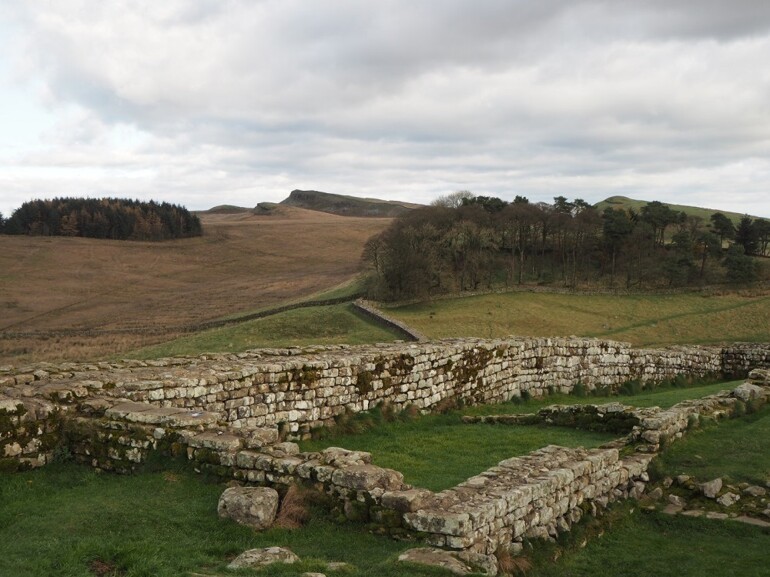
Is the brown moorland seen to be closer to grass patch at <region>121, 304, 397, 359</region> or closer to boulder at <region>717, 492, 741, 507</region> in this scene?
grass patch at <region>121, 304, 397, 359</region>

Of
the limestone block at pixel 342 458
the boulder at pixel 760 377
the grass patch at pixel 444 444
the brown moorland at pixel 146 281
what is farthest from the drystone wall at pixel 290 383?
the brown moorland at pixel 146 281

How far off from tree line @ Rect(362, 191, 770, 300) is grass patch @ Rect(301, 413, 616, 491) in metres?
48.1

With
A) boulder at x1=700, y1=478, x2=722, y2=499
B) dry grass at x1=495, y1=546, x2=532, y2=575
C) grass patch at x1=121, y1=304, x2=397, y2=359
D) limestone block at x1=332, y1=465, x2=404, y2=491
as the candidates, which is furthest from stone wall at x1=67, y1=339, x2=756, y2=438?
grass patch at x1=121, y1=304, x2=397, y2=359

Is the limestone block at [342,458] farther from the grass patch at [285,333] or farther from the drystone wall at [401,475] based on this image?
the grass patch at [285,333]

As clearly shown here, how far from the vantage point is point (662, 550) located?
903 cm

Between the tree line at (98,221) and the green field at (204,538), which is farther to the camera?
the tree line at (98,221)

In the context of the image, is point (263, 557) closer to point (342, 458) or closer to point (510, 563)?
point (342, 458)

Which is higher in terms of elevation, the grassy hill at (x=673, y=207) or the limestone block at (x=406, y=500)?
the grassy hill at (x=673, y=207)

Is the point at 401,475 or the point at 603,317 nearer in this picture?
the point at 401,475

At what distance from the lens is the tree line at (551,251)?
216 feet

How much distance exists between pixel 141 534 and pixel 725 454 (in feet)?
34.3

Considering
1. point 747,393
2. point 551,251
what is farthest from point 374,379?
point 551,251

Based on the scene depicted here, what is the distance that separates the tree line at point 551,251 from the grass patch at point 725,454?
49.2 meters

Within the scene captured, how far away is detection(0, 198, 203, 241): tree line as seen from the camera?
140625 mm
